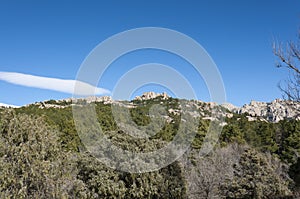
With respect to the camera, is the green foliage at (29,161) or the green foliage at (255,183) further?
the green foliage at (255,183)

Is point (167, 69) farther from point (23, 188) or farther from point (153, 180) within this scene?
point (23, 188)

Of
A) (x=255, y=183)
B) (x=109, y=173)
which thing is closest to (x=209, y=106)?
(x=255, y=183)

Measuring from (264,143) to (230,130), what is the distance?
352 cm

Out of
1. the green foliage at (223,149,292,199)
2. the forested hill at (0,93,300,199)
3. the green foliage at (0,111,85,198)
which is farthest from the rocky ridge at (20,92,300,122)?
the green foliage at (0,111,85,198)

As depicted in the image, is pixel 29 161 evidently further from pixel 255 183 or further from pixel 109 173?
pixel 255 183

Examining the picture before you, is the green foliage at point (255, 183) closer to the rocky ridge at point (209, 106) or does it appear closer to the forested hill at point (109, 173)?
the forested hill at point (109, 173)

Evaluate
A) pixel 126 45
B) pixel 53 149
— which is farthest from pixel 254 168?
pixel 53 149

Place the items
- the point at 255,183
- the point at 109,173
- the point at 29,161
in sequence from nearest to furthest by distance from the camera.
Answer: the point at 29,161
the point at 109,173
the point at 255,183

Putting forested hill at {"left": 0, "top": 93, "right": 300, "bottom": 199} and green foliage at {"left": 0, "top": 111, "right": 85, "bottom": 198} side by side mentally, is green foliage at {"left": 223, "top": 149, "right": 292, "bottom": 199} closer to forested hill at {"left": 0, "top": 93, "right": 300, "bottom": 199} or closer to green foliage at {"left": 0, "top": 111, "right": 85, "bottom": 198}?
forested hill at {"left": 0, "top": 93, "right": 300, "bottom": 199}

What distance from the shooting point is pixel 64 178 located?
9180 mm

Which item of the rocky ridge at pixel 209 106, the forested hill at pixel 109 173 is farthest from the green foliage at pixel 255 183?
the rocky ridge at pixel 209 106

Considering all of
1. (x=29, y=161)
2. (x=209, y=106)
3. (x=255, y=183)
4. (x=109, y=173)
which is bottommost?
(x=29, y=161)

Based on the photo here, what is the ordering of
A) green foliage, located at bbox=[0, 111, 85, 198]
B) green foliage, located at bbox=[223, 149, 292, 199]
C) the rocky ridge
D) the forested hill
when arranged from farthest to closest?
green foliage, located at bbox=[223, 149, 292, 199], the forested hill, green foliage, located at bbox=[0, 111, 85, 198], the rocky ridge

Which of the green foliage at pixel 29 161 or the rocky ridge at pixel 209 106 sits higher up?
the rocky ridge at pixel 209 106
